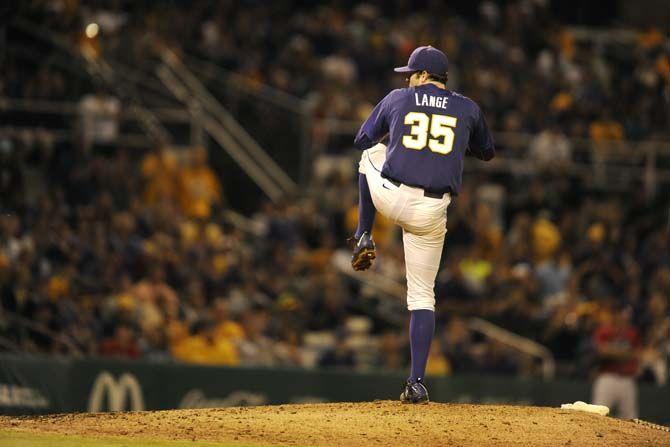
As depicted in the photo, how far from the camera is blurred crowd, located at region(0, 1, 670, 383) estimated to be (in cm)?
1459

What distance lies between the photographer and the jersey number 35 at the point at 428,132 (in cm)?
873

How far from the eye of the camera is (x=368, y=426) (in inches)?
332

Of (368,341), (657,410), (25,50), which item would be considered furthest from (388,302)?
(25,50)

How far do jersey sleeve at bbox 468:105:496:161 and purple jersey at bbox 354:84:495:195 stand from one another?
1.8 inches

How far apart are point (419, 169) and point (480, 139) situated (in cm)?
60

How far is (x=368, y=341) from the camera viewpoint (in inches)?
648

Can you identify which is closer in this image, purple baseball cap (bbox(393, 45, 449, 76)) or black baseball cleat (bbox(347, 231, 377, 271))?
black baseball cleat (bbox(347, 231, 377, 271))

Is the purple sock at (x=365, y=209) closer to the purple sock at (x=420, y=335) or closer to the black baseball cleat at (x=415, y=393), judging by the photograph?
the purple sock at (x=420, y=335)

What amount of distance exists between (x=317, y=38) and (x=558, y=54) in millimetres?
4933

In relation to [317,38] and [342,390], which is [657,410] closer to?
[342,390]

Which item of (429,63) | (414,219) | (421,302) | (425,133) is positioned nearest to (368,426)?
(421,302)

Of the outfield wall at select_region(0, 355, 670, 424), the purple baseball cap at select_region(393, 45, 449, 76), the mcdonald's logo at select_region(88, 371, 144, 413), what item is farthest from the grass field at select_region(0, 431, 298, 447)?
the mcdonald's logo at select_region(88, 371, 144, 413)

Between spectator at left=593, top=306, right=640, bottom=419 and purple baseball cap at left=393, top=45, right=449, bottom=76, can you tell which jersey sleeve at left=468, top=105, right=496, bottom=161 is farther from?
spectator at left=593, top=306, right=640, bottom=419

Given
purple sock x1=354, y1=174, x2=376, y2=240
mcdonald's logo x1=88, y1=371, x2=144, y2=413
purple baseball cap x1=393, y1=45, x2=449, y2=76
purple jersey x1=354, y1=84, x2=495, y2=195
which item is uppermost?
purple baseball cap x1=393, y1=45, x2=449, y2=76
